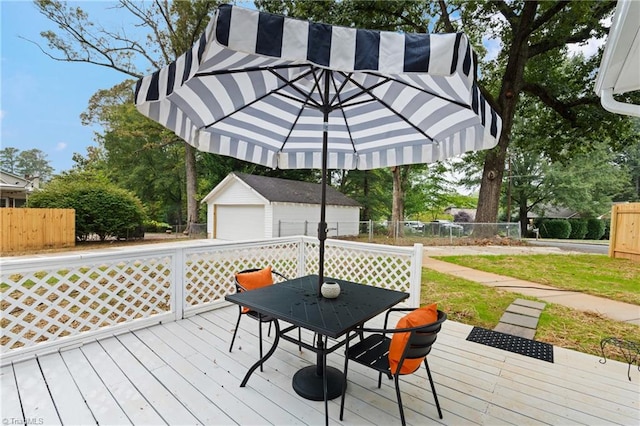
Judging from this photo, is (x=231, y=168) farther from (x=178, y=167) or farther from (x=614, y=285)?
(x=614, y=285)

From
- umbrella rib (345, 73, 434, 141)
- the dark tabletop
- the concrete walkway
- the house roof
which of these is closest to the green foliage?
the concrete walkway

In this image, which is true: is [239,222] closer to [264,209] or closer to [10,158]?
[264,209]

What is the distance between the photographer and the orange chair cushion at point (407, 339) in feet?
5.83

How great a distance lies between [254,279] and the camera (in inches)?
117

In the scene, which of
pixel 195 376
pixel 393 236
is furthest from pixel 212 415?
pixel 393 236

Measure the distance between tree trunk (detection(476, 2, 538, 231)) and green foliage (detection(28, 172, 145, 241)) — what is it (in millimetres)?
14593

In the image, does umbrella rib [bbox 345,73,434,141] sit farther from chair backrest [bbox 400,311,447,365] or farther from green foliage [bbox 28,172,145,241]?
green foliage [bbox 28,172,145,241]

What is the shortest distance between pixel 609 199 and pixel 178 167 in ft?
102

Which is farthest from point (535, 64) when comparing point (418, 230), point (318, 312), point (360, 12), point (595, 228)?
point (595, 228)

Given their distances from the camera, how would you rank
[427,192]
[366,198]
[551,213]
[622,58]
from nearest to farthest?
1. [622,58]
2. [366,198]
3. [427,192]
4. [551,213]

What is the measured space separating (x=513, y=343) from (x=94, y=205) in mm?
14321

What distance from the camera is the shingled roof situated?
13.1 m

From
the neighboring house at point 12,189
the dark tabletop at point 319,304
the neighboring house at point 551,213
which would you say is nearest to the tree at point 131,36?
the neighboring house at point 12,189

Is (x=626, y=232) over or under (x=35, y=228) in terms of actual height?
over
